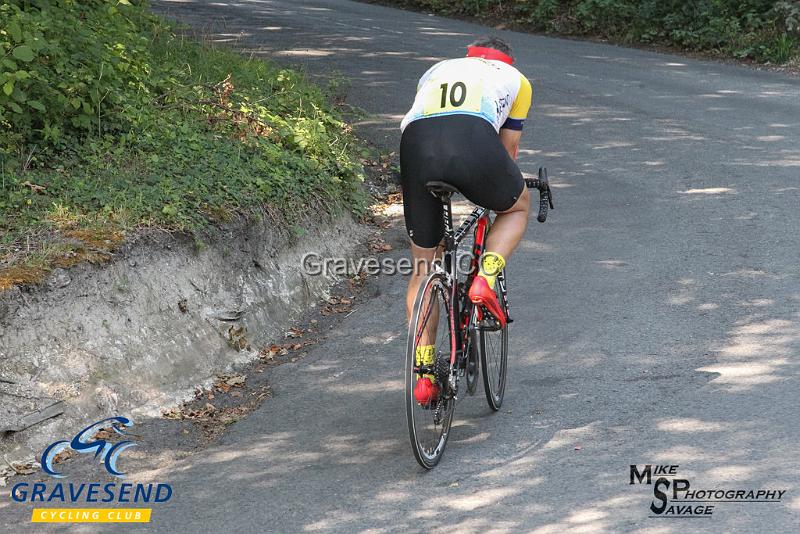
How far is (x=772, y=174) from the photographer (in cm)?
1063

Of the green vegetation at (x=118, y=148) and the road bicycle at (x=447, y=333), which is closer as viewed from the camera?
the road bicycle at (x=447, y=333)

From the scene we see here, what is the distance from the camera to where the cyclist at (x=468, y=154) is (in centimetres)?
521

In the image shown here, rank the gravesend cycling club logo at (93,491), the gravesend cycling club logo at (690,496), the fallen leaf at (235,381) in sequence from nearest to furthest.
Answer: the gravesend cycling club logo at (690,496) < the gravesend cycling club logo at (93,491) < the fallen leaf at (235,381)

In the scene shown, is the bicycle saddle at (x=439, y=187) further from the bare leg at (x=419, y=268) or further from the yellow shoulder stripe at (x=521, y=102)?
the yellow shoulder stripe at (x=521, y=102)

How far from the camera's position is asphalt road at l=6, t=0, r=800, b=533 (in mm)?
4926

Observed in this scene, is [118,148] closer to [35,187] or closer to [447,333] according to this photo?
[35,187]

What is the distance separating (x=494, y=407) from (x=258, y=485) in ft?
5.05

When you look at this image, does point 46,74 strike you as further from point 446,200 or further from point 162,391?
point 446,200

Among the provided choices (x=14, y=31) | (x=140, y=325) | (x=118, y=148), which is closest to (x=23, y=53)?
(x=14, y=31)

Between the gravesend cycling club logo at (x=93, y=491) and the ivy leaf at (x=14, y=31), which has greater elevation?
the ivy leaf at (x=14, y=31)

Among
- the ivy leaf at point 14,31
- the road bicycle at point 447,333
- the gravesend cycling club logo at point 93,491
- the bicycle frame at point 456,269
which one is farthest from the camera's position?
the ivy leaf at point 14,31

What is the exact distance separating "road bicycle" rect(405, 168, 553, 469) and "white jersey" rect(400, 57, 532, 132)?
400 mm

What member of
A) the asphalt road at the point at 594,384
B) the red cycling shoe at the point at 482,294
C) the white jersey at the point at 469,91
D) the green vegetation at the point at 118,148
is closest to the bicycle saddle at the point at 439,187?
the white jersey at the point at 469,91

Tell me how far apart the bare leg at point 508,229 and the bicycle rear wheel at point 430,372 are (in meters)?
0.36
